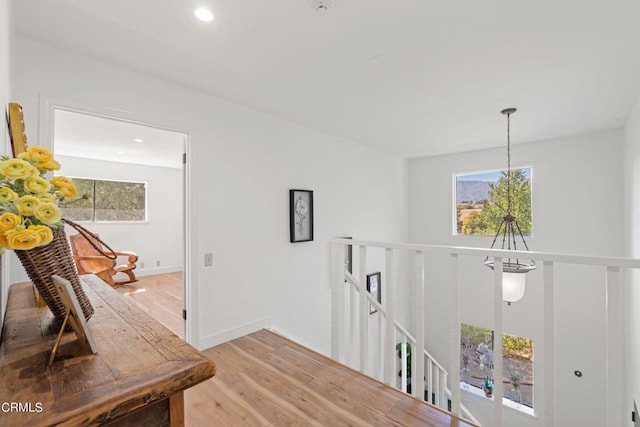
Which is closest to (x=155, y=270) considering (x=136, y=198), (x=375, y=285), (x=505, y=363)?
(x=136, y=198)

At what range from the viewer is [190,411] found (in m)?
1.86

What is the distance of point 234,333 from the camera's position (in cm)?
284

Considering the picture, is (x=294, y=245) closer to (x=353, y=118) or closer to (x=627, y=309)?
(x=353, y=118)

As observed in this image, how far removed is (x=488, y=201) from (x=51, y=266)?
18.1 ft

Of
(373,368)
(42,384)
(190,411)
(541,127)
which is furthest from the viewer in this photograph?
(373,368)

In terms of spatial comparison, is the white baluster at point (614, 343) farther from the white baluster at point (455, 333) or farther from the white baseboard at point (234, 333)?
the white baseboard at point (234, 333)

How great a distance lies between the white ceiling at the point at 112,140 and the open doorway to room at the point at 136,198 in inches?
0.4

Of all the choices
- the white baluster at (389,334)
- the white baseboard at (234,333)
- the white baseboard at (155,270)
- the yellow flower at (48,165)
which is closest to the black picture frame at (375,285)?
the white baseboard at (234,333)

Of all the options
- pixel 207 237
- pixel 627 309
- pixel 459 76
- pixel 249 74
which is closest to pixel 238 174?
pixel 207 237

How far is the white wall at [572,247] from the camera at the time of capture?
12.5ft

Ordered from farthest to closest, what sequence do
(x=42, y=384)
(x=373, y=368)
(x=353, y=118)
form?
(x=373, y=368) < (x=353, y=118) < (x=42, y=384)

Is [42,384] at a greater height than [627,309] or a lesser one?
greater

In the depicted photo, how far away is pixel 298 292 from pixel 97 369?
2.93 metres

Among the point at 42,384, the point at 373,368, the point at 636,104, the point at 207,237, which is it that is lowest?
the point at 373,368
